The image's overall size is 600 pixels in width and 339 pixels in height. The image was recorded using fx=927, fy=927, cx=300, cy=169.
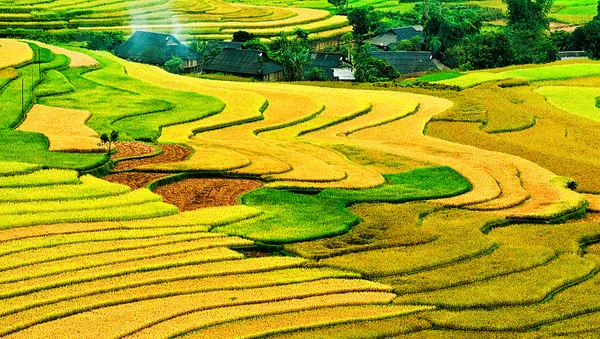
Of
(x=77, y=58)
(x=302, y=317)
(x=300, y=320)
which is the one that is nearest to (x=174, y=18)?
(x=77, y=58)

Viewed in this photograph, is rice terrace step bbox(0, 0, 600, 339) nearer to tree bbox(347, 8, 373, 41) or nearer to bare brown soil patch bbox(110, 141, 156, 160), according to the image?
bare brown soil patch bbox(110, 141, 156, 160)

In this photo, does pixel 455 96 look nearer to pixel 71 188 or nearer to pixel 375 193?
pixel 375 193

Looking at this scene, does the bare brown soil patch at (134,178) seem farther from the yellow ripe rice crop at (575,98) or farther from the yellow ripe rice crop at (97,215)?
the yellow ripe rice crop at (575,98)

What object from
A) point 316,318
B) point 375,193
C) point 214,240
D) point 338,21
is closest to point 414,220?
→ point 375,193

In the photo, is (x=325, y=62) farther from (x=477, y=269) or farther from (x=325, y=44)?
(x=477, y=269)

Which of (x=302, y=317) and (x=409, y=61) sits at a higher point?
(x=302, y=317)

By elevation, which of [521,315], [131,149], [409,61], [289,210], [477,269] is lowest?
[409,61]
